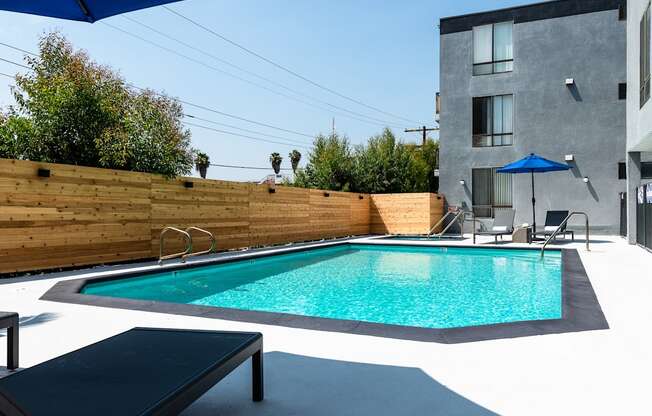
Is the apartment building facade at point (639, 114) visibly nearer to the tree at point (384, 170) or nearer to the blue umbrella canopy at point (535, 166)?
the blue umbrella canopy at point (535, 166)

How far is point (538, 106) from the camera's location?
1658 centimetres

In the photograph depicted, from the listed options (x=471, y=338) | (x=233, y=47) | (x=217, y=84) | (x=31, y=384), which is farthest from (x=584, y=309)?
(x=217, y=84)

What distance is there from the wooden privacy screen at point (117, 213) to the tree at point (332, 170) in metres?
6.83

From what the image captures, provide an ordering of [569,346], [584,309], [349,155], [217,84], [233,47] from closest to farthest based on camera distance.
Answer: [569,346] < [584,309] < [349,155] < [233,47] < [217,84]

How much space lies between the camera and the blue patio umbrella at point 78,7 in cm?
289

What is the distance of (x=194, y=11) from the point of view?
73.0ft

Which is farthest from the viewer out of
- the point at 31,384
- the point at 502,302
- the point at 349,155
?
the point at 349,155

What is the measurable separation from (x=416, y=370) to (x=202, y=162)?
41.5 m

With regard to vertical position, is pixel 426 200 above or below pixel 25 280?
above

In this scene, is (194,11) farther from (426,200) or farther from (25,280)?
(25,280)

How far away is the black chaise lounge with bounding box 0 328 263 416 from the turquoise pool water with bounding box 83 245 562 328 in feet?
10.7

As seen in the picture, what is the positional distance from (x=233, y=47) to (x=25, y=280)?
905 inches

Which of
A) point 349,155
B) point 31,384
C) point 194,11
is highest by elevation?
point 194,11

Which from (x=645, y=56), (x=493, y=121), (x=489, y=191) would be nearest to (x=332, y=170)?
(x=489, y=191)
